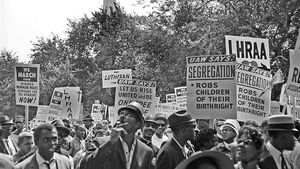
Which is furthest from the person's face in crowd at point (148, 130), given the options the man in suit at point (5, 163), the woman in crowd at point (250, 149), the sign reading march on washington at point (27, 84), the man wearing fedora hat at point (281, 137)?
the sign reading march on washington at point (27, 84)

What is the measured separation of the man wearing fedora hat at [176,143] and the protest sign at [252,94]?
465 cm

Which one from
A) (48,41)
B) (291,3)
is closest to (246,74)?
(291,3)

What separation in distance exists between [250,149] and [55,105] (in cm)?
1462

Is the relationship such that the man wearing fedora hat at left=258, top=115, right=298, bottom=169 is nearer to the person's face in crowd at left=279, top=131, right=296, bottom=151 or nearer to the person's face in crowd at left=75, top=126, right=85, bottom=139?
the person's face in crowd at left=279, top=131, right=296, bottom=151

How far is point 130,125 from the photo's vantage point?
742 cm

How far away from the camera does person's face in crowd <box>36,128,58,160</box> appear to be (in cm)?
722

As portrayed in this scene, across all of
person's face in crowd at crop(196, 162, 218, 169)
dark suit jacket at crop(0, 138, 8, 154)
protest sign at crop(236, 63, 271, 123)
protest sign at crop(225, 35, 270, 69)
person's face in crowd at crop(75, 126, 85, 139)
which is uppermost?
protest sign at crop(225, 35, 270, 69)

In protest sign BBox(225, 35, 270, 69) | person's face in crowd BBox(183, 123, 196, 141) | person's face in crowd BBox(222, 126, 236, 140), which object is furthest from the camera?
protest sign BBox(225, 35, 270, 69)

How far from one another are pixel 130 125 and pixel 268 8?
2258 cm

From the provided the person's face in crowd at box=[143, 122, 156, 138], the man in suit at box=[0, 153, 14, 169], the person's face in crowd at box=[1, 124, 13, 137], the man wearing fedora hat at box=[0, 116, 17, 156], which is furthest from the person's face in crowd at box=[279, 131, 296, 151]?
the person's face in crowd at box=[1, 124, 13, 137]

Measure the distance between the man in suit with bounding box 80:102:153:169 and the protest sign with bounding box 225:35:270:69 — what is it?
6.26 m

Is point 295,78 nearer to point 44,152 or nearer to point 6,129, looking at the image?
point 6,129

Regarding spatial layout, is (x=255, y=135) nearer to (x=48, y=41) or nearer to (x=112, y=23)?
(x=112, y=23)

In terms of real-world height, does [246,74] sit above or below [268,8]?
below
